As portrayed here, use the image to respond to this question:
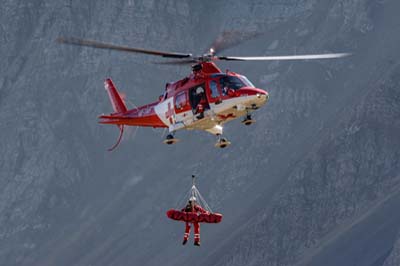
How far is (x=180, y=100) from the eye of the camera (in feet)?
257

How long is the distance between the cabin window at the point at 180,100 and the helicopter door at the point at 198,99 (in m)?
0.62

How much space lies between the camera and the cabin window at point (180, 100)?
255 feet

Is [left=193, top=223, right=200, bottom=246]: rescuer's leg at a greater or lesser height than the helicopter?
lesser

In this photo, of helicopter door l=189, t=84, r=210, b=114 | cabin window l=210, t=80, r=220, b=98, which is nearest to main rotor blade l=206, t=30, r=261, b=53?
cabin window l=210, t=80, r=220, b=98

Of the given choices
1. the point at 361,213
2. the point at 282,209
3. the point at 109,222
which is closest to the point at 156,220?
the point at 109,222

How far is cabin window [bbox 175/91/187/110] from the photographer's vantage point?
77.9 m

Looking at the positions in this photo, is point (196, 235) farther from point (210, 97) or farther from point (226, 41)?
point (226, 41)

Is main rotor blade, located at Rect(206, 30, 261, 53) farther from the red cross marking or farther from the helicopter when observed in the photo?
the red cross marking

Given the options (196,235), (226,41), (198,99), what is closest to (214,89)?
(198,99)

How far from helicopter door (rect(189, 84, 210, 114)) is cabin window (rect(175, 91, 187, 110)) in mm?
624

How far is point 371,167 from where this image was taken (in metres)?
192

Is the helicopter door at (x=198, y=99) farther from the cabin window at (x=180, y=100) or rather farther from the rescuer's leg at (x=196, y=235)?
the rescuer's leg at (x=196, y=235)

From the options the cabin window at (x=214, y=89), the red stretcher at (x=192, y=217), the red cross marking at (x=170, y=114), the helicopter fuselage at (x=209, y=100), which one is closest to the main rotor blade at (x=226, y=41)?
the cabin window at (x=214, y=89)

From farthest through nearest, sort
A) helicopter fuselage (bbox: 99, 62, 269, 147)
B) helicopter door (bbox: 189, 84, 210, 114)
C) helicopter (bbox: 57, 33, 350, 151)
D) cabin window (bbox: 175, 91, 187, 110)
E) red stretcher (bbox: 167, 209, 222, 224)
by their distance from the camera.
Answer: cabin window (bbox: 175, 91, 187, 110), helicopter door (bbox: 189, 84, 210, 114), red stretcher (bbox: 167, 209, 222, 224), helicopter fuselage (bbox: 99, 62, 269, 147), helicopter (bbox: 57, 33, 350, 151)
